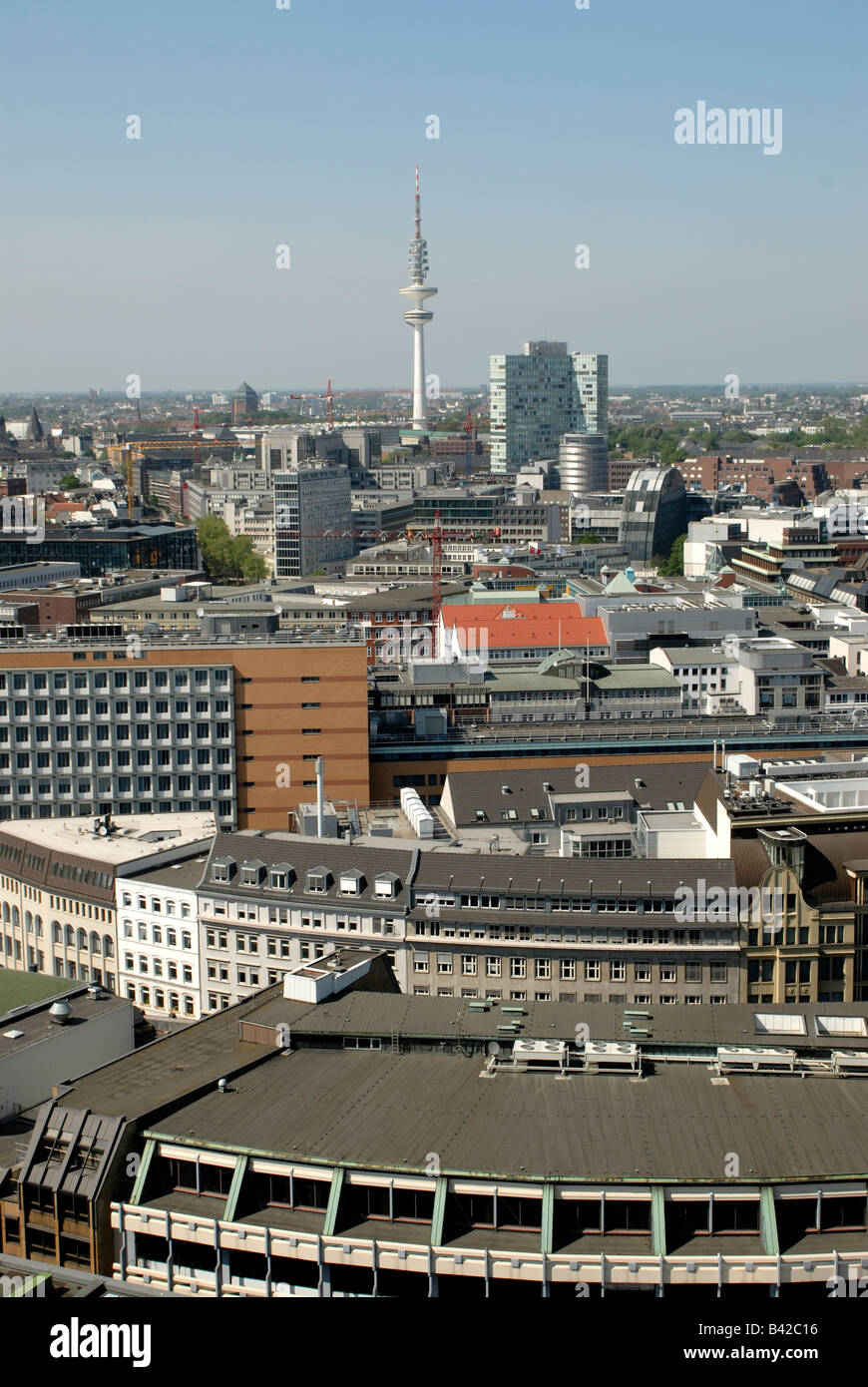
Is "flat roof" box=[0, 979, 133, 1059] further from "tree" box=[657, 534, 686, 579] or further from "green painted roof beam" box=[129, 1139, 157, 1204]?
"tree" box=[657, 534, 686, 579]

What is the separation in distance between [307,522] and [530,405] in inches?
2824

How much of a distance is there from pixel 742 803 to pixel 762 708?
2023 cm

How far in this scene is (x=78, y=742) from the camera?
4838 centimetres

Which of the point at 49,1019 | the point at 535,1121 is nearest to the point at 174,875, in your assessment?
the point at 49,1019

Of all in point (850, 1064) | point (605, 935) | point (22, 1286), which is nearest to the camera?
point (22, 1286)

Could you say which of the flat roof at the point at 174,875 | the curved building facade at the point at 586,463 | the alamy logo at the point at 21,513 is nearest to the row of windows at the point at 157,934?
the flat roof at the point at 174,875

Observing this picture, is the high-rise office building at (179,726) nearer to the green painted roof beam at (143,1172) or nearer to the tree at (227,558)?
the green painted roof beam at (143,1172)

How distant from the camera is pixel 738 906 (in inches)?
1280

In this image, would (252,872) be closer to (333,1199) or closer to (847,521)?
(333,1199)

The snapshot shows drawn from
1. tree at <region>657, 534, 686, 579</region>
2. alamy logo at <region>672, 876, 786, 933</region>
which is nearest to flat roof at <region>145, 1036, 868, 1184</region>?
alamy logo at <region>672, 876, 786, 933</region>
